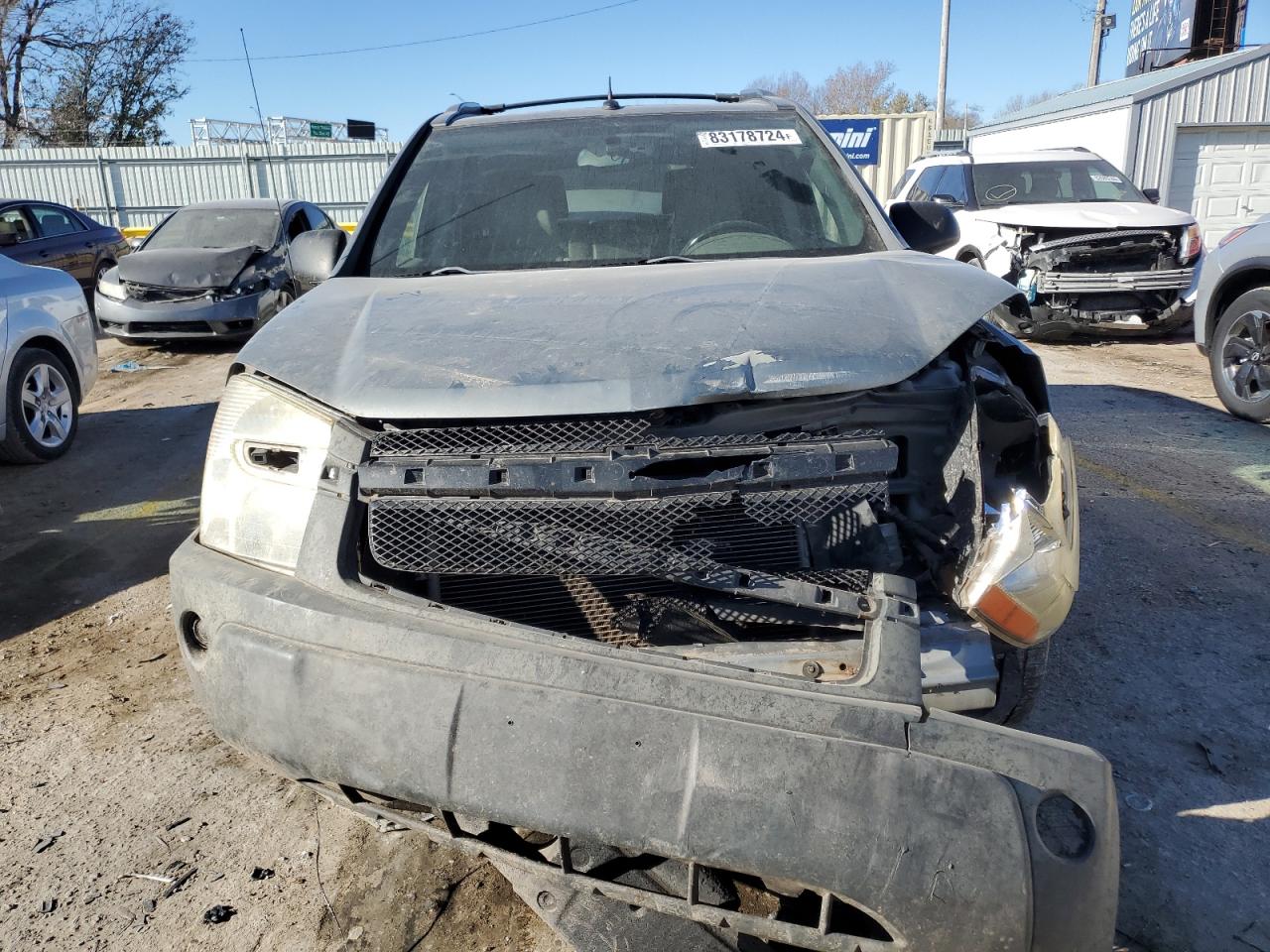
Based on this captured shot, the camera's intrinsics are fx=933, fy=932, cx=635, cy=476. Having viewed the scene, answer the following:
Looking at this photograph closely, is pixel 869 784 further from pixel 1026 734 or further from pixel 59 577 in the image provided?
pixel 59 577

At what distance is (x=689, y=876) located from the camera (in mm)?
1646

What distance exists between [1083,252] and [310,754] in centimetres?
935

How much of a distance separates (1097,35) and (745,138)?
34473 mm

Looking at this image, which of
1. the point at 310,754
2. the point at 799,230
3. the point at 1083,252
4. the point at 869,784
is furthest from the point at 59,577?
the point at 1083,252

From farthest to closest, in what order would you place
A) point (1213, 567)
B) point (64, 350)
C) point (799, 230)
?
point (64, 350) < point (1213, 567) < point (799, 230)

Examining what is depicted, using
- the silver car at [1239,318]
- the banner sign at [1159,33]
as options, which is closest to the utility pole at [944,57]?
the banner sign at [1159,33]

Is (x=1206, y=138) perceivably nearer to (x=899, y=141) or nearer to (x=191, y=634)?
(x=899, y=141)

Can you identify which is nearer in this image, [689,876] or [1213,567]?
[689,876]

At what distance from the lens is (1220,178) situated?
16.3 m

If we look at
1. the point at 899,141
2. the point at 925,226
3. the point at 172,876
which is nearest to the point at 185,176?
the point at 899,141

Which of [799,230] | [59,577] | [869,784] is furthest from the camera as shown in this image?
[59,577]

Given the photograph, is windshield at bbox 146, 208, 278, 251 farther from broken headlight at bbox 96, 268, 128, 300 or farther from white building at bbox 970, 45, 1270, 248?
white building at bbox 970, 45, 1270, 248

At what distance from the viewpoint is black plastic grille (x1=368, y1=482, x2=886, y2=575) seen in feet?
6.04

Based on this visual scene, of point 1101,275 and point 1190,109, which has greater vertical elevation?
point 1190,109
